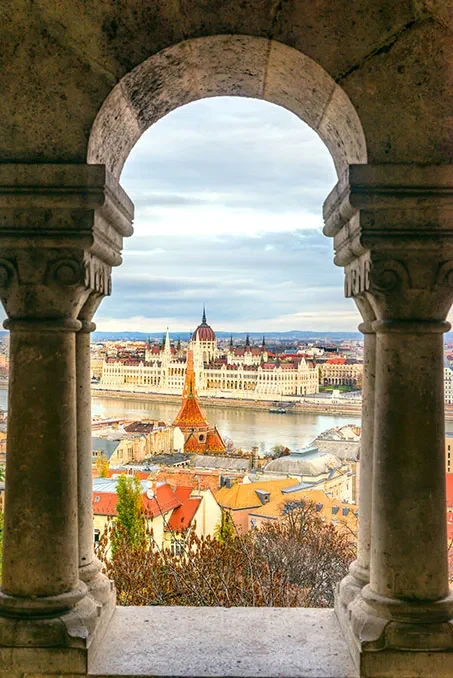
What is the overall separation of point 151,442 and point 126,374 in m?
15.5

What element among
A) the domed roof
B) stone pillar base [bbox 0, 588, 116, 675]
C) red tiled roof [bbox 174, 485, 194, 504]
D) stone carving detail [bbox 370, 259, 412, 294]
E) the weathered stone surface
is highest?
the domed roof

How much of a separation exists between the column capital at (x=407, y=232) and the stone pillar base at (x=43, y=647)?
163 centimetres

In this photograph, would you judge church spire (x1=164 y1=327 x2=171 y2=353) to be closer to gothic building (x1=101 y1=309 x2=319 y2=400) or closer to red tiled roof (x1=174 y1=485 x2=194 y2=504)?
gothic building (x1=101 y1=309 x2=319 y2=400)

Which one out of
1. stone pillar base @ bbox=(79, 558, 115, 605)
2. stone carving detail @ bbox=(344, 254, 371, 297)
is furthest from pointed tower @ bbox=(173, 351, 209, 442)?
stone carving detail @ bbox=(344, 254, 371, 297)

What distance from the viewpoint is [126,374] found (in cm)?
4397

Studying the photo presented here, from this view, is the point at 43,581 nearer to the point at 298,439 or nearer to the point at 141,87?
the point at 141,87

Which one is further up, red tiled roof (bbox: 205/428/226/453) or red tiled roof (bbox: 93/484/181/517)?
red tiled roof (bbox: 93/484/181/517)

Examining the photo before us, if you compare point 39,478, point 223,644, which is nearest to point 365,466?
point 223,644

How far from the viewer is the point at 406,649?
8.18 ft

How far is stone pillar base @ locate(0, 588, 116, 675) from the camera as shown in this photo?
8.27 feet

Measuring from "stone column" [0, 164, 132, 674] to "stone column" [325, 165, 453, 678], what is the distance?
1006mm

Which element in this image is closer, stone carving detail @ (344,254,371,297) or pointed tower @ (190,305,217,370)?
stone carving detail @ (344,254,371,297)

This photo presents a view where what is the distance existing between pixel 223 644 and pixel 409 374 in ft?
4.22

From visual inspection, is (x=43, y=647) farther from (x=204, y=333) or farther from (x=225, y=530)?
(x=204, y=333)
